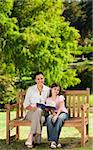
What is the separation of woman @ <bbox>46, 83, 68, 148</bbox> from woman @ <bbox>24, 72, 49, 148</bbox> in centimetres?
14

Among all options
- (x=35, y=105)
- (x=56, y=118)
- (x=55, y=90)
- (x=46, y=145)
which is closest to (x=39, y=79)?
(x=55, y=90)

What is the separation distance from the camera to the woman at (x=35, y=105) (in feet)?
21.6

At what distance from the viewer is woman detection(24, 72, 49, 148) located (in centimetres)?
657

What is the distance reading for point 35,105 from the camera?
671 centimetres

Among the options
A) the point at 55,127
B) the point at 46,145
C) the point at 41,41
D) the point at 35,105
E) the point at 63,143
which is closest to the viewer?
the point at 55,127

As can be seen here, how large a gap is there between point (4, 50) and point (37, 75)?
10009 mm

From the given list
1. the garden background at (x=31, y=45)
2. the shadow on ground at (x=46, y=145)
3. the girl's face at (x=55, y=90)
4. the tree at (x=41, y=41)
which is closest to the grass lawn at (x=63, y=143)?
the shadow on ground at (x=46, y=145)

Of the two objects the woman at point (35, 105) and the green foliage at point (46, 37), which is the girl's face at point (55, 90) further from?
the green foliage at point (46, 37)

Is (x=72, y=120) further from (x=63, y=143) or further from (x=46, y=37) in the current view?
(x=46, y=37)

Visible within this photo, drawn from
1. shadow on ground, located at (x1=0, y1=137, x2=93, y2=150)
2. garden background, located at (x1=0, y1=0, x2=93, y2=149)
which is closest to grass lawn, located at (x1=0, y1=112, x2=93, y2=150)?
shadow on ground, located at (x1=0, y1=137, x2=93, y2=150)

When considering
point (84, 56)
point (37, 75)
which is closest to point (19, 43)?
point (37, 75)

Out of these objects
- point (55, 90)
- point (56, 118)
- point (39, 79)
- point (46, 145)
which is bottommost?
point (46, 145)

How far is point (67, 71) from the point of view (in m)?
18.7

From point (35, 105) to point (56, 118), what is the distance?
41 cm
